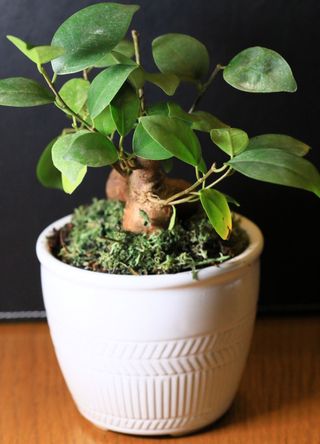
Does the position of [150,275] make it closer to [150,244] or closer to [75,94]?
[150,244]

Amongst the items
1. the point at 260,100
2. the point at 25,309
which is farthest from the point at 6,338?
the point at 260,100

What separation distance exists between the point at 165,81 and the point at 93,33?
96mm

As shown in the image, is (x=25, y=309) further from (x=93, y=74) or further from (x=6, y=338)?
(x=93, y=74)

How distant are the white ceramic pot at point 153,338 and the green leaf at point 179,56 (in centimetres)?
23

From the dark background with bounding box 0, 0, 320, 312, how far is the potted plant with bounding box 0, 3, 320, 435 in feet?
0.69

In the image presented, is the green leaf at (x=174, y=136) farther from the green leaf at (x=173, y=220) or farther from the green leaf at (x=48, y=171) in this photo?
the green leaf at (x=48, y=171)

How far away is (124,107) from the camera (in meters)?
0.81

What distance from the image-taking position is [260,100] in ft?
3.76

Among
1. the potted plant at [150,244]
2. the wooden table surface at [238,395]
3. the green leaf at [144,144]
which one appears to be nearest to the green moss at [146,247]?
the potted plant at [150,244]

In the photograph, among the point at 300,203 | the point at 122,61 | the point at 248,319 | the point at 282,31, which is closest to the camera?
the point at 122,61

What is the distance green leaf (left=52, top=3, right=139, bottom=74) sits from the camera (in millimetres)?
770

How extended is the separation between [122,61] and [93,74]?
0.33 m

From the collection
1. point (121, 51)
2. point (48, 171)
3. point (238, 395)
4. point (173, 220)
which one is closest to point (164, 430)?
point (238, 395)

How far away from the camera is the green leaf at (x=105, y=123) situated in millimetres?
837
